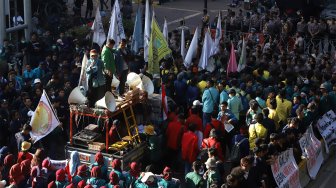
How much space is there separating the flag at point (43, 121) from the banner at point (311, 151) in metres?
5.48

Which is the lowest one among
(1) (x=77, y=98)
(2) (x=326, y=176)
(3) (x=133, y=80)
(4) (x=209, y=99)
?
(2) (x=326, y=176)

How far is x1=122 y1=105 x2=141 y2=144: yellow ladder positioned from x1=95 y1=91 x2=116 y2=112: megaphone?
1.64 feet

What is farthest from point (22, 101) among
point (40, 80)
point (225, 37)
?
point (225, 37)

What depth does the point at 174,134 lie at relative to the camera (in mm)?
14586

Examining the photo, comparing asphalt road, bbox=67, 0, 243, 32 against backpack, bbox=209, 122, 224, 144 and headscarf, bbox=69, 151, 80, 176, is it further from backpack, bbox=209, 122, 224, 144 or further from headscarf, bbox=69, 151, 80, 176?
headscarf, bbox=69, 151, 80, 176

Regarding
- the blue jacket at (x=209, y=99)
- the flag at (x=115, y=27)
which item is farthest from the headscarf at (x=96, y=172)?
the flag at (x=115, y=27)

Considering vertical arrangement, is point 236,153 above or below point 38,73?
below

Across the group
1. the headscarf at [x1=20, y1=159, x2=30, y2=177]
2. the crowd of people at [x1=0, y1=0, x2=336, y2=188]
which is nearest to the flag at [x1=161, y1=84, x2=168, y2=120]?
the crowd of people at [x1=0, y1=0, x2=336, y2=188]

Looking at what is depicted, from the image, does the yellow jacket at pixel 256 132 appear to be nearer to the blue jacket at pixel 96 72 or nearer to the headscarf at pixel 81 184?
the blue jacket at pixel 96 72

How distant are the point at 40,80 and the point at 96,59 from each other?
4240mm

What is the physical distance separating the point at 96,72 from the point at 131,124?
5.19 ft

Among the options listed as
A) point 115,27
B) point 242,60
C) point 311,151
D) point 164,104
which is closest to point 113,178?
Answer: point 164,104

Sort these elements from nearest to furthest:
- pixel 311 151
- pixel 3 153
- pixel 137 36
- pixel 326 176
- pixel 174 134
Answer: pixel 3 153 < pixel 174 134 < pixel 311 151 < pixel 326 176 < pixel 137 36

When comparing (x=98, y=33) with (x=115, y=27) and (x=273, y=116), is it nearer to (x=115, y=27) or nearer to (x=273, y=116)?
(x=115, y=27)
